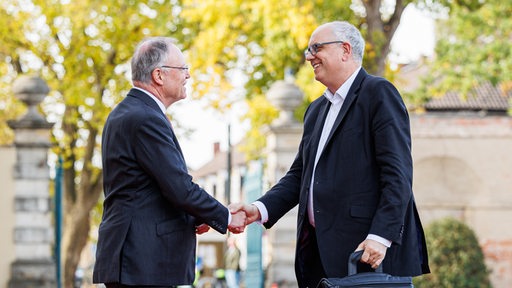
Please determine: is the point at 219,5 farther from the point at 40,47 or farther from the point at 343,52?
the point at 343,52

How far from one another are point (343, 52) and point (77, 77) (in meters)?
19.6

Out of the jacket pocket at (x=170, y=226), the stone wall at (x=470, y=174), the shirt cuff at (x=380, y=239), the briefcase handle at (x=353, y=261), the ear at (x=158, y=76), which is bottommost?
the briefcase handle at (x=353, y=261)

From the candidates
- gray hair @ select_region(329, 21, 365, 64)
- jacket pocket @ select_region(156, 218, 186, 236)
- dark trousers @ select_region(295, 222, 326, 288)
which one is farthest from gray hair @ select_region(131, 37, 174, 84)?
dark trousers @ select_region(295, 222, 326, 288)

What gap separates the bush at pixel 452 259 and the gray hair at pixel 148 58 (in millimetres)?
18024

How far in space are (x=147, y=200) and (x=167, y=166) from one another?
0.20m

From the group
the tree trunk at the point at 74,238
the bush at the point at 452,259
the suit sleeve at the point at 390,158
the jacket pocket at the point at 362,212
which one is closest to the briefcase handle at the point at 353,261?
the suit sleeve at the point at 390,158

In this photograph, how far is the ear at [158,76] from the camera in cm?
636

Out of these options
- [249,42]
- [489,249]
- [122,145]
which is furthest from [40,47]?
[122,145]

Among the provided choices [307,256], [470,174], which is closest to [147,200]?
[307,256]

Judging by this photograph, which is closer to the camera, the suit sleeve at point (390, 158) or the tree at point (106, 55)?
the suit sleeve at point (390, 158)

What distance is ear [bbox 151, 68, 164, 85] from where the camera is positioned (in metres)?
6.36

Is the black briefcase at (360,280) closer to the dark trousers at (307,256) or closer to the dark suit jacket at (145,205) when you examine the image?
the dark trousers at (307,256)

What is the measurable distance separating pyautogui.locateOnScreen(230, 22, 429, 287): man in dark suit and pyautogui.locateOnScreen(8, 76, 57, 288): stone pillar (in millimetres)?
10479

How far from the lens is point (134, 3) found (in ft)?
82.0
